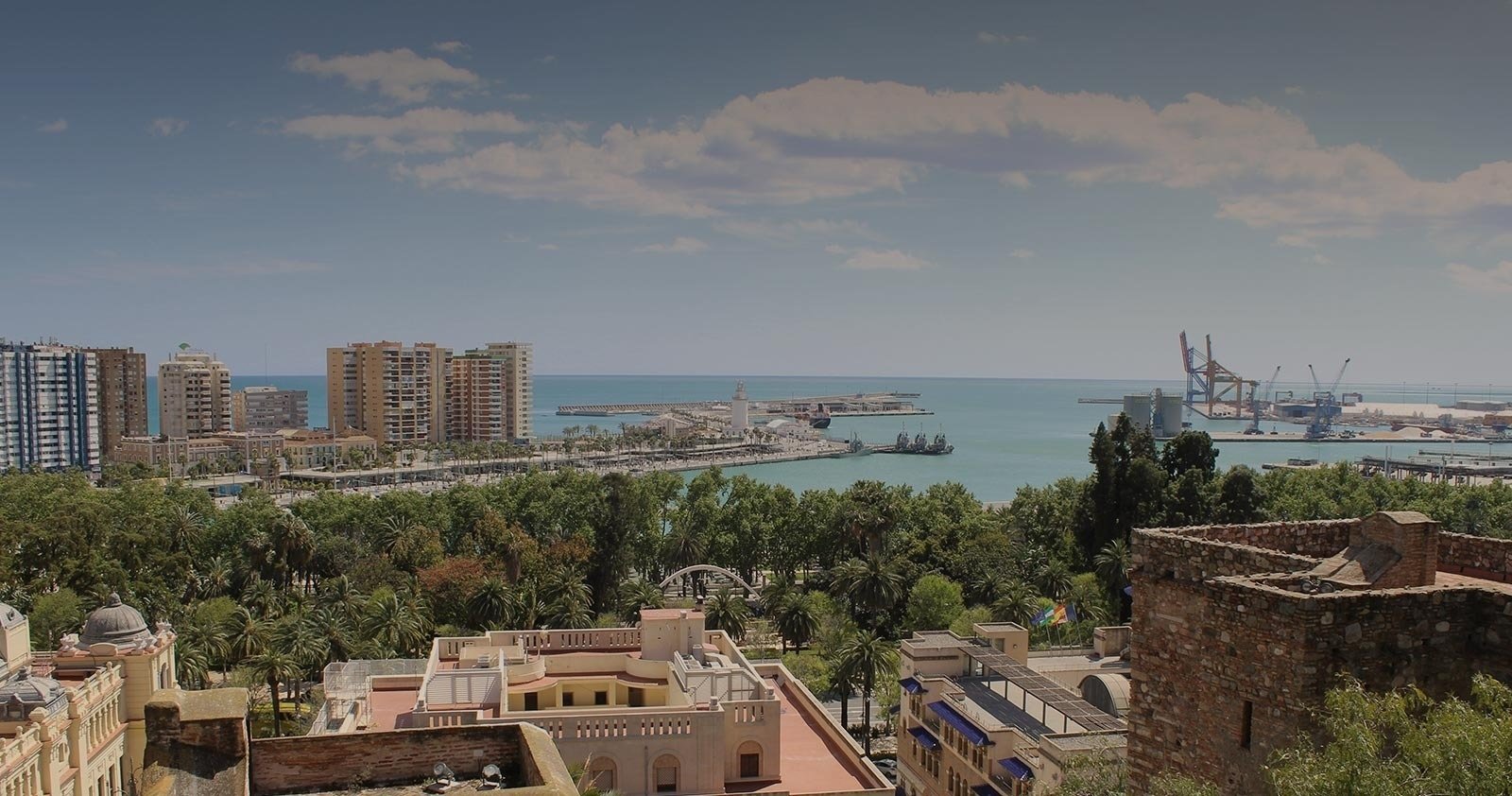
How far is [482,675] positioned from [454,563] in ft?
84.5

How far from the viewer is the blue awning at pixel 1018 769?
74.3 ft

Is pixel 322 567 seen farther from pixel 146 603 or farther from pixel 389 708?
pixel 389 708

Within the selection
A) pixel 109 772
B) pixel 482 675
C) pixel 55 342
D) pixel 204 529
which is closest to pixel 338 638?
pixel 482 675

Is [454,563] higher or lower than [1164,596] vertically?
lower

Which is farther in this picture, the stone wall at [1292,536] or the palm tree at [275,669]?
the palm tree at [275,669]

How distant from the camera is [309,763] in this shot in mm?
7605

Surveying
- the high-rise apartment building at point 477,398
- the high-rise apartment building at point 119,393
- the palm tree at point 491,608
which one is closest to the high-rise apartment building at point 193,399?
the high-rise apartment building at point 119,393

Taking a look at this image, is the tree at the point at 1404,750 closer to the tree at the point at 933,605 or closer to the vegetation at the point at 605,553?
the vegetation at the point at 605,553

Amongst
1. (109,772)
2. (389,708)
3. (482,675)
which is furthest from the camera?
(389,708)

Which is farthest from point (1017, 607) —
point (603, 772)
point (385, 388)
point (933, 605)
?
point (385, 388)

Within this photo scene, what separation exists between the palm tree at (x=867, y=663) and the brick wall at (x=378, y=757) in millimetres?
28709

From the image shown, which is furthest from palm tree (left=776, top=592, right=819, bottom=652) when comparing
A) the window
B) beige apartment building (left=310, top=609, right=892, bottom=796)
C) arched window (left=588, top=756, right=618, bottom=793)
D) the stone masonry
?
the window

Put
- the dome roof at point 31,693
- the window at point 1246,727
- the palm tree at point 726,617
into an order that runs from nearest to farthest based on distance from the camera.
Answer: the window at point 1246,727 → the dome roof at point 31,693 → the palm tree at point 726,617

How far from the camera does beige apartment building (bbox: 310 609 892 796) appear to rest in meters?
20.5
